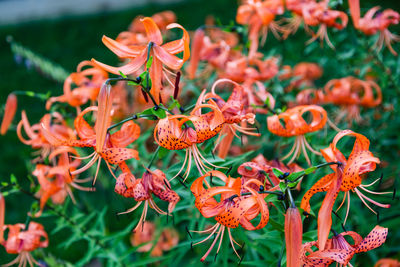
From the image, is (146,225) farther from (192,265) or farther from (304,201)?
(304,201)

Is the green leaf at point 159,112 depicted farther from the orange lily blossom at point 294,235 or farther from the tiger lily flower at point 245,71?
the tiger lily flower at point 245,71

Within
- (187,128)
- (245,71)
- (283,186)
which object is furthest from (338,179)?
(245,71)

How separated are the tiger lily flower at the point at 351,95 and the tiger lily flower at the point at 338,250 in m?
0.96

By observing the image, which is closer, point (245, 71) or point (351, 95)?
point (245, 71)

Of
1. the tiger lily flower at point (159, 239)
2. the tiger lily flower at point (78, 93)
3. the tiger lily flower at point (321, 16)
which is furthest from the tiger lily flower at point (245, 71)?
the tiger lily flower at point (159, 239)

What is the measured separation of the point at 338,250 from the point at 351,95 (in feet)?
3.60

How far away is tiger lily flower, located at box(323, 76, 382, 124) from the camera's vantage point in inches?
71.2

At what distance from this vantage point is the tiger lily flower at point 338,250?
896mm

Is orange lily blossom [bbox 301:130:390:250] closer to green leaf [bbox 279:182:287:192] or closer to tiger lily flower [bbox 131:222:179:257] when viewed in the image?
green leaf [bbox 279:182:287:192]

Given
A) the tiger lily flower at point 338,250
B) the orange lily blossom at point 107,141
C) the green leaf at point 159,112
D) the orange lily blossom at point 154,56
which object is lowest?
the tiger lily flower at point 338,250

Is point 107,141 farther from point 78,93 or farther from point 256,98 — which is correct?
point 256,98

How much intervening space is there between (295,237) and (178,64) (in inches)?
20.5

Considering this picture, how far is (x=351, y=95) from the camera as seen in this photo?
1.85 meters

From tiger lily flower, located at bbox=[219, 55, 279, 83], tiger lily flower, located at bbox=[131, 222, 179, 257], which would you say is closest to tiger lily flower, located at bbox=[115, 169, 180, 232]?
tiger lily flower, located at bbox=[219, 55, 279, 83]
